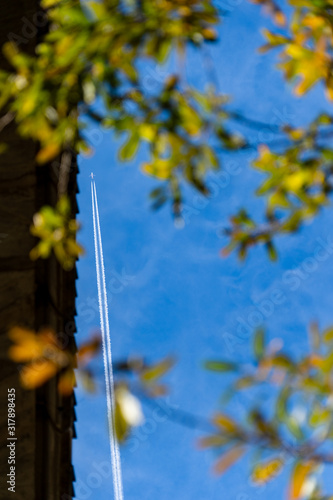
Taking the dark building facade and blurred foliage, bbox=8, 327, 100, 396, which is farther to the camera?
the dark building facade

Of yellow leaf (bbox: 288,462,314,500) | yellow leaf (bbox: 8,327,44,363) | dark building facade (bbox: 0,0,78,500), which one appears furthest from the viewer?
dark building facade (bbox: 0,0,78,500)

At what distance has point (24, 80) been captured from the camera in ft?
7.34

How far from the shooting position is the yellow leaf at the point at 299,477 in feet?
5.13

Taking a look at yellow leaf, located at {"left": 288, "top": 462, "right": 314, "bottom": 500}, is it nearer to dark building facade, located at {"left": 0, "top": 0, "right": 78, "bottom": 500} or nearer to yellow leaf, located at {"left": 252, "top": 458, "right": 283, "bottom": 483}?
yellow leaf, located at {"left": 252, "top": 458, "right": 283, "bottom": 483}

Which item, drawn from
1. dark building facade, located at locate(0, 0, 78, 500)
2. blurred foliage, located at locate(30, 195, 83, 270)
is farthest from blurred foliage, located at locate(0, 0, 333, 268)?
dark building facade, located at locate(0, 0, 78, 500)

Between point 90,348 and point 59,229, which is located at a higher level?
point 59,229

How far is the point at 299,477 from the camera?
1.58 meters

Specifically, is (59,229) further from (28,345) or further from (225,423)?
(225,423)

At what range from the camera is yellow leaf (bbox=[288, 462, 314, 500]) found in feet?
5.13

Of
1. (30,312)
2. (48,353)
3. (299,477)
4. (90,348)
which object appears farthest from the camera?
(30,312)

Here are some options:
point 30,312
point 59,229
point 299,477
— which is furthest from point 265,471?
point 30,312

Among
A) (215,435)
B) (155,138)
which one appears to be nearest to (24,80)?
(155,138)

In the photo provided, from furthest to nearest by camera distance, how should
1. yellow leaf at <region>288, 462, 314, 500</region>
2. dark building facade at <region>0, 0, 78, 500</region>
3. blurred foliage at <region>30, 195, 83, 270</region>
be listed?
dark building facade at <region>0, 0, 78, 500</region> < blurred foliage at <region>30, 195, 83, 270</region> < yellow leaf at <region>288, 462, 314, 500</region>

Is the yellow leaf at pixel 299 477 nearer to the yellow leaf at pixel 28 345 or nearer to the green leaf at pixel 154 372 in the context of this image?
the green leaf at pixel 154 372
